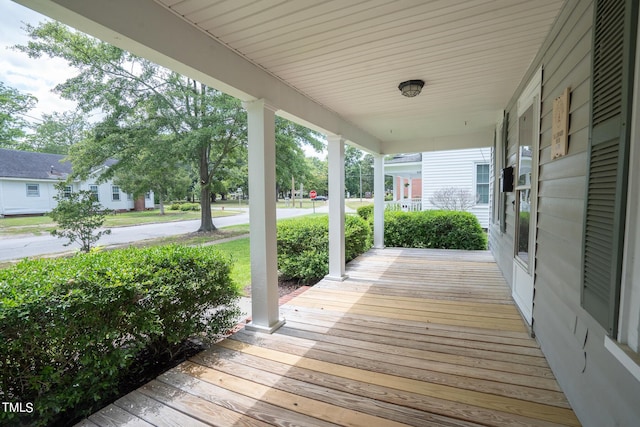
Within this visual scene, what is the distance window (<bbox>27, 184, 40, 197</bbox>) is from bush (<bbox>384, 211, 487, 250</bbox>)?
44.7 ft

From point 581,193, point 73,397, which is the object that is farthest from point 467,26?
point 73,397

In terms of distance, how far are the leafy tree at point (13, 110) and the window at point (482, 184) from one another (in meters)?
14.6

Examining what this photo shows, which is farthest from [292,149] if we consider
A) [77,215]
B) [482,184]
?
[482,184]

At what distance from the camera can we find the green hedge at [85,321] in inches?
60.6

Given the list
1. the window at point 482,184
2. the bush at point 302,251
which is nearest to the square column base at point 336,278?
the bush at point 302,251

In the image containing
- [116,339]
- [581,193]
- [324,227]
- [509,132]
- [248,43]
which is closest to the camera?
[581,193]

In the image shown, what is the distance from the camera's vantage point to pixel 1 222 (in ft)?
31.1

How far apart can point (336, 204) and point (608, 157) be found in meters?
3.43

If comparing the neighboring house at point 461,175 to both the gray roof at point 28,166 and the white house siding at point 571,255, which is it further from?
the gray roof at point 28,166

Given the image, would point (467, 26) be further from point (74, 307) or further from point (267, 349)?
point (74, 307)

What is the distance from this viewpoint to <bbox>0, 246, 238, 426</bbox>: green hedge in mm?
1539

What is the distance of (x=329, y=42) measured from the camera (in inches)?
91.6

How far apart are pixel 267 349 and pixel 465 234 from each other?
6.02m

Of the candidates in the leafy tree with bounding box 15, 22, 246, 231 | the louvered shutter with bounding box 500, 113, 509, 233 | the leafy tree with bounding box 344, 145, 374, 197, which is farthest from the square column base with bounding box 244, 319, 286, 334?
the leafy tree with bounding box 344, 145, 374, 197
